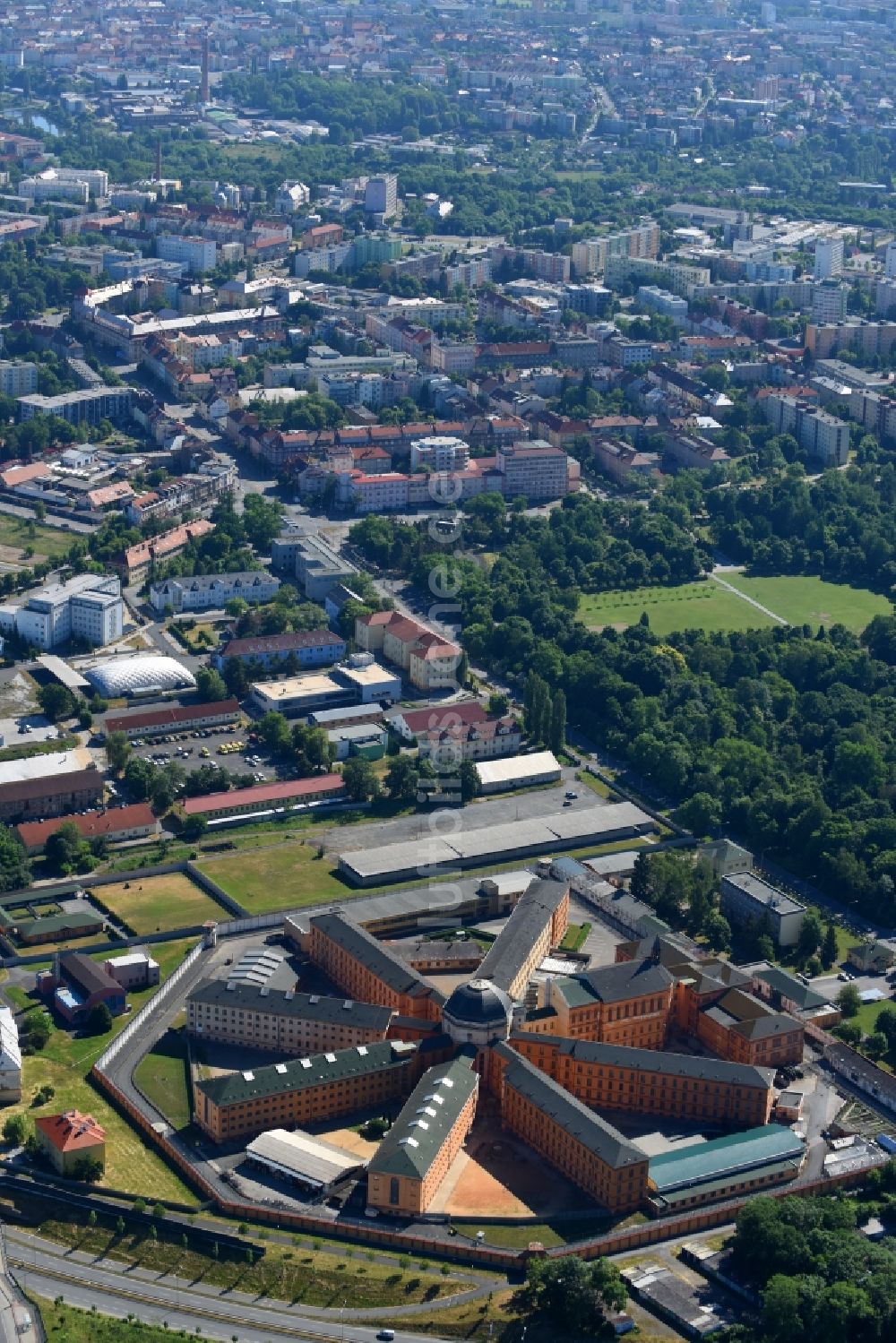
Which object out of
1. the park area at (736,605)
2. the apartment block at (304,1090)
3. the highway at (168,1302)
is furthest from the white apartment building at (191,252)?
the highway at (168,1302)

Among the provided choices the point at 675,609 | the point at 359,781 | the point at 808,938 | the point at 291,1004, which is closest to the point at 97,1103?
the point at 291,1004

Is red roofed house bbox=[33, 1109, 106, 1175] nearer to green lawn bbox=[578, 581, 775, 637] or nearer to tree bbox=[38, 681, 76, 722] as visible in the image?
tree bbox=[38, 681, 76, 722]

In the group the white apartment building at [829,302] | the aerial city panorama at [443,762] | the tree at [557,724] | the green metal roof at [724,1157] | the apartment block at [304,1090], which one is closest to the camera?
the aerial city panorama at [443,762]

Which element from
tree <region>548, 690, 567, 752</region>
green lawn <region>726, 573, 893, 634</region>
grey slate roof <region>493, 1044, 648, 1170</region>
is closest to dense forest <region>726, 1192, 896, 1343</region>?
grey slate roof <region>493, 1044, 648, 1170</region>

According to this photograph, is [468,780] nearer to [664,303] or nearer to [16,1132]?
[16,1132]

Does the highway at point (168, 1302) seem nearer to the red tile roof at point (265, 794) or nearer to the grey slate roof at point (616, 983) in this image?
the grey slate roof at point (616, 983)

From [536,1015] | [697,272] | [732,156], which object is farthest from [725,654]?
[732,156]
